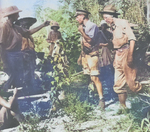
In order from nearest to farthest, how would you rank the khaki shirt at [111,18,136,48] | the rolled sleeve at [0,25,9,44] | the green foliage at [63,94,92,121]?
1. the rolled sleeve at [0,25,9,44]
2. the green foliage at [63,94,92,121]
3. the khaki shirt at [111,18,136,48]

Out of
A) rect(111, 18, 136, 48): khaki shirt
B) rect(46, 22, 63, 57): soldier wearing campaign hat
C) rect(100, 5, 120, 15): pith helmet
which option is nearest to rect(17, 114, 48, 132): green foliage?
rect(46, 22, 63, 57): soldier wearing campaign hat

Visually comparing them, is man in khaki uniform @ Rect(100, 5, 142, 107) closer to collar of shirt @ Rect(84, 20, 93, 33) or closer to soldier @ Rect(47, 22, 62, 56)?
collar of shirt @ Rect(84, 20, 93, 33)

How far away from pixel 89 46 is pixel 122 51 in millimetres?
541

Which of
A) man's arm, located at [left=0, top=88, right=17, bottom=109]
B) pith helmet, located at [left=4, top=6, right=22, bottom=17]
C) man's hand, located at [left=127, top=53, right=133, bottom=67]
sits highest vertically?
pith helmet, located at [left=4, top=6, right=22, bottom=17]

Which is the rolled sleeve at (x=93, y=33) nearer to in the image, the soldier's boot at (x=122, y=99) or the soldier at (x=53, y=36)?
the soldier at (x=53, y=36)

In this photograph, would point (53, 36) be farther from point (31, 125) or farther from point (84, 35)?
point (31, 125)

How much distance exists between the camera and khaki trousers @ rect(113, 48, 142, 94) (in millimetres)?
4590

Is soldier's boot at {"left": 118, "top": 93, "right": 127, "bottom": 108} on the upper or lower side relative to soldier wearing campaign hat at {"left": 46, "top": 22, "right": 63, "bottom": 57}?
lower

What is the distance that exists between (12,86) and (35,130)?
0.74 meters

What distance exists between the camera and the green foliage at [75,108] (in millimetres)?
4422

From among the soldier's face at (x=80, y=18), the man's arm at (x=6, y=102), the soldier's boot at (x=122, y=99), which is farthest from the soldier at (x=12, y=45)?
the soldier's boot at (x=122, y=99)

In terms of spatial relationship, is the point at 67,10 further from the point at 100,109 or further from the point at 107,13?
the point at 100,109

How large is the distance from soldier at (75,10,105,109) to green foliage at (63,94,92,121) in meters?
0.32

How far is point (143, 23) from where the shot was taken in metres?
4.77
